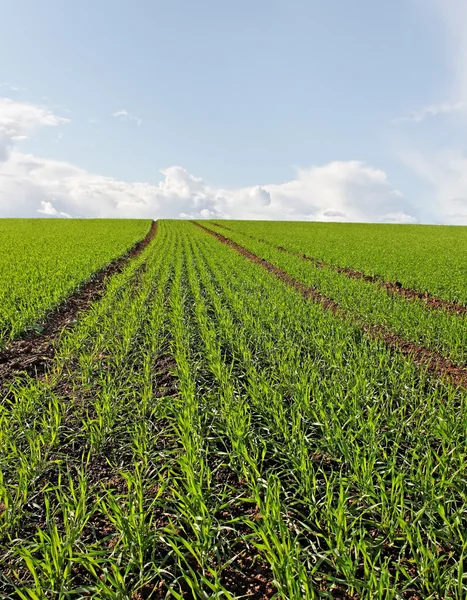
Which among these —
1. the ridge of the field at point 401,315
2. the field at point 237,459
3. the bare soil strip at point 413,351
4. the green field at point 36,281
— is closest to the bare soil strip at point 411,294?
the ridge of the field at point 401,315

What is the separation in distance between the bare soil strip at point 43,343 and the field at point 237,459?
0.64ft

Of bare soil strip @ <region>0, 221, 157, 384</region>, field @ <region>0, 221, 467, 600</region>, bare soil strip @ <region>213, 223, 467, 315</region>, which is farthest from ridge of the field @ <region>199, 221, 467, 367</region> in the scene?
bare soil strip @ <region>0, 221, 157, 384</region>

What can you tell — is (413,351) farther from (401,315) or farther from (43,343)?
(43,343)

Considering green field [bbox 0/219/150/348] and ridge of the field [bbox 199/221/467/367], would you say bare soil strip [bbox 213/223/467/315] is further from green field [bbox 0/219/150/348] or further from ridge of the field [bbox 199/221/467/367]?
green field [bbox 0/219/150/348]

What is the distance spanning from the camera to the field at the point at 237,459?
2.66 metres

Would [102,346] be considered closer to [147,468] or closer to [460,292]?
[147,468]

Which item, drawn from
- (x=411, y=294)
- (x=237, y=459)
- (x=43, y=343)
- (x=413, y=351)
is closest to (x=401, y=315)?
(x=413, y=351)

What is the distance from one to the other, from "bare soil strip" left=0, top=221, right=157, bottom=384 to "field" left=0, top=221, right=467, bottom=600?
20cm

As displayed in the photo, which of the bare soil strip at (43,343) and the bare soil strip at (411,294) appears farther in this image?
the bare soil strip at (411,294)

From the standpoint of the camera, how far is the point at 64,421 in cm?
488

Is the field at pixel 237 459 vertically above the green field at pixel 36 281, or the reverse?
the green field at pixel 36 281

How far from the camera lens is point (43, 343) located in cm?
813

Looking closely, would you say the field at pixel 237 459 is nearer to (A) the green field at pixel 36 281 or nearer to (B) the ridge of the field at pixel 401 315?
(B) the ridge of the field at pixel 401 315

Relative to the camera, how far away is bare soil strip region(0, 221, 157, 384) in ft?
22.3
